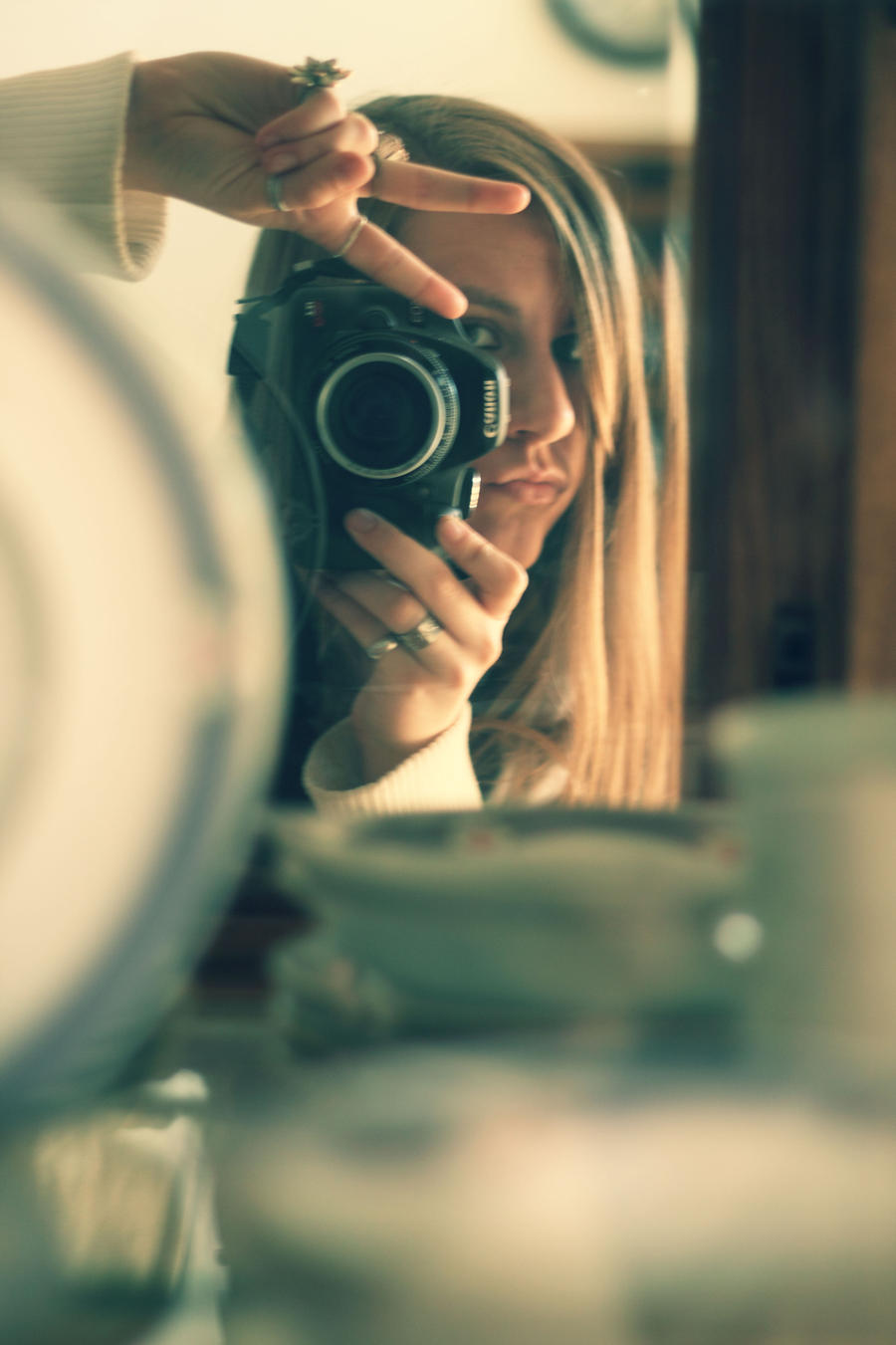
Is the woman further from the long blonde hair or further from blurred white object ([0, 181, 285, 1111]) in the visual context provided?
blurred white object ([0, 181, 285, 1111])

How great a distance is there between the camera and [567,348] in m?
0.35

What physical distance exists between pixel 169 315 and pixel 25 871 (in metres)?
0.16

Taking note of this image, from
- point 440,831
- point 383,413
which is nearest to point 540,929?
point 440,831

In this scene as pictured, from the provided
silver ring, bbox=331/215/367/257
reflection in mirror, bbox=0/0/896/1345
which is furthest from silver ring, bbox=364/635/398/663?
silver ring, bbox=331/215/367/257

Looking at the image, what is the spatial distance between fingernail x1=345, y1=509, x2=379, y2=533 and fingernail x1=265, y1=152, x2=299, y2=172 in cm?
9

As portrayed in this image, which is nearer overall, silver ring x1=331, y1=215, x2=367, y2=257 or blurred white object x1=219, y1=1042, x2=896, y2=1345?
blurred white object x1=219, y1=1042, x2=896, y2=1345

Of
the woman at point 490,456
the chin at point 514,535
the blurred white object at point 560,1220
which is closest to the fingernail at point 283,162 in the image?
the woman at point 490,456

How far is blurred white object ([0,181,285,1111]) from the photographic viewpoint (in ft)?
0.63

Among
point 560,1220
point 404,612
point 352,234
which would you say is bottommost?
point 560,1220

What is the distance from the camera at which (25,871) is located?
19 centimetres

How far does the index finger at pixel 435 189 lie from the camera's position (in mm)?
321

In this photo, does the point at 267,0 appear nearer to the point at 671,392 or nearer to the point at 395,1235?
the point at 671,392

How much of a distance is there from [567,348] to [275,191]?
0.31ft

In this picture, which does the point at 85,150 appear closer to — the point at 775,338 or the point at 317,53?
the point at 317,53
